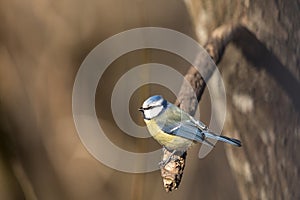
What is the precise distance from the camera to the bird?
2.05 ft

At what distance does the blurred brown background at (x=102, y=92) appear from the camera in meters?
0.57

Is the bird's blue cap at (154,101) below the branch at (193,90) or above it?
above

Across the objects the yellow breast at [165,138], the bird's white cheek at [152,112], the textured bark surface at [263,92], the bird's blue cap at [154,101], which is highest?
the bird's blue cap at [154,101]

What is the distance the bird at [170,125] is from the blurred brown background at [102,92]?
1 centimetres

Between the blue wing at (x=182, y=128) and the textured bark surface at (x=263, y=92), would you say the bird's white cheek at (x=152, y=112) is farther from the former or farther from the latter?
the textured bark surface at (x=263, y=92)

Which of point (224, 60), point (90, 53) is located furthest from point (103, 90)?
point (224, 60)

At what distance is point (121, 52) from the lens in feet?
2.03

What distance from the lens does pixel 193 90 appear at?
2.16 ft

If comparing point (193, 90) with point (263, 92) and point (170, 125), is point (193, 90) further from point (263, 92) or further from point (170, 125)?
point (263, 92)

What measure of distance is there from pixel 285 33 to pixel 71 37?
362mm

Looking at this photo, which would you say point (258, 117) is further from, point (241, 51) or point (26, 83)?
point (26, 83)

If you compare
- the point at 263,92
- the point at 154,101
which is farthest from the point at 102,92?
the point at 263,92

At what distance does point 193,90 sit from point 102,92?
4.8 inches

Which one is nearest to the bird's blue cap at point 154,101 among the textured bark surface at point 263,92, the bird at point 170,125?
the bird at point 170,125
